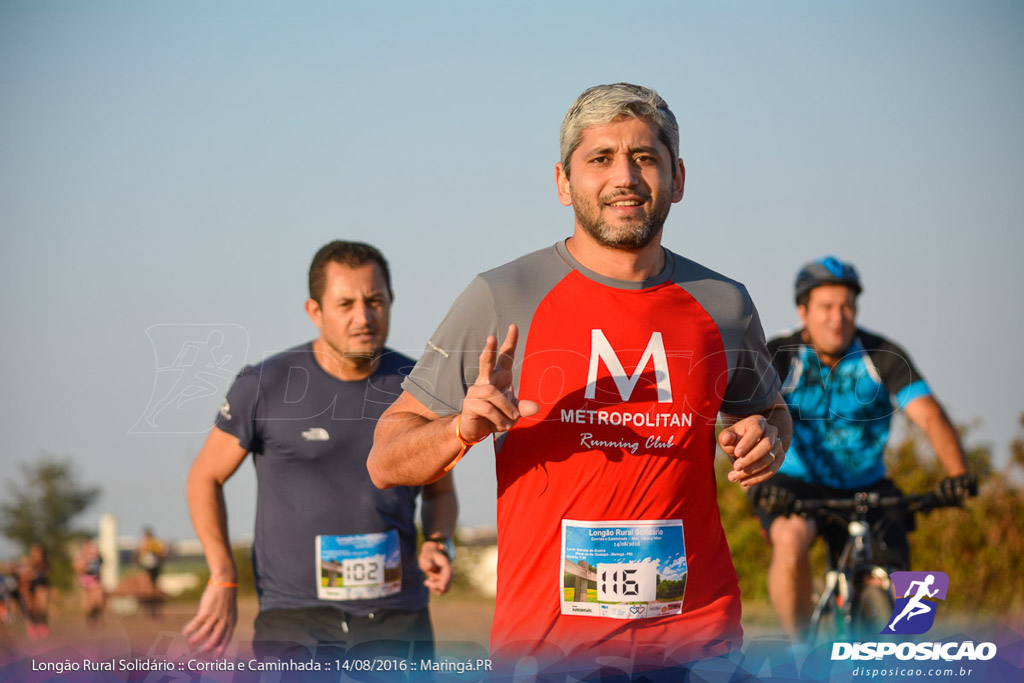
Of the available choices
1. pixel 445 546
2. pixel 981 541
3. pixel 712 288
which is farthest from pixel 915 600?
pixel 981 541

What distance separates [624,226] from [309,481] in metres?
2.73

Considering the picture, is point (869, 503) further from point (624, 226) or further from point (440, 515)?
point (624, 226)

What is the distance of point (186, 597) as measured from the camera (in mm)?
16828

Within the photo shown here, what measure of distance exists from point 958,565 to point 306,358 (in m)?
8.04

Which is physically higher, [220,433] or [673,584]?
[220,433]

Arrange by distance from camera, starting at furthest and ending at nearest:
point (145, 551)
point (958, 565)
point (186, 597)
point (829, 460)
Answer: point (145, 551) → point (186, 597) → point (958, 565) → point (829, 460)

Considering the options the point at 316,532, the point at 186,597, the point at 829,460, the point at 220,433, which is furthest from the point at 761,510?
the point at 186,597

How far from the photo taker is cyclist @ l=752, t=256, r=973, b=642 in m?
6.14

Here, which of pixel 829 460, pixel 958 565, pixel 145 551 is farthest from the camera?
pixel 145 551

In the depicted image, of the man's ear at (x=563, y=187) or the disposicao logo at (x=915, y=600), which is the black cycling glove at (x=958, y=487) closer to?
the disposicao logo at (x=915, y=600)

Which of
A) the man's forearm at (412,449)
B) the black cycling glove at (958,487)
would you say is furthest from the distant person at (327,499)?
the black cycling glove at (958,487)

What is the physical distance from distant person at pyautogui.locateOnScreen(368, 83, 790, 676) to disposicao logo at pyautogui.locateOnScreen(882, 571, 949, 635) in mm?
2501

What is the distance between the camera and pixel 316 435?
534 cm

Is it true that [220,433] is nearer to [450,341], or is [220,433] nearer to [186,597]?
[450,341]
